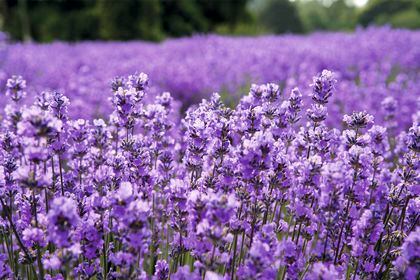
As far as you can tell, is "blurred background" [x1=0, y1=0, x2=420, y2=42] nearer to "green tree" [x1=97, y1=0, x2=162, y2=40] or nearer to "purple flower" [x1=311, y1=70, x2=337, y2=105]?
"green tree" [x1=97, y1=0, x2=162, y2=40]

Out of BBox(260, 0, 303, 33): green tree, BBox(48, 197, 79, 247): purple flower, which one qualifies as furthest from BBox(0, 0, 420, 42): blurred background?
BBox(48, 197, 79, 247): purple flower

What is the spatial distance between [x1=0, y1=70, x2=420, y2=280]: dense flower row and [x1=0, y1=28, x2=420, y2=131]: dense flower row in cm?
270

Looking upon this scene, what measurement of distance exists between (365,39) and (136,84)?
321 inches

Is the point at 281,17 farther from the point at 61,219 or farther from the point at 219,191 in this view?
the point at 61,219

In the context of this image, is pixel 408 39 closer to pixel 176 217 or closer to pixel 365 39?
pixel 365 39

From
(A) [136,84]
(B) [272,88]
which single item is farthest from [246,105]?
(A) [136,84]

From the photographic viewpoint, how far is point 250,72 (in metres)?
7.09

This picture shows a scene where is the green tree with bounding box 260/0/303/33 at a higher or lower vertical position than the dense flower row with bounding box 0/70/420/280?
higher

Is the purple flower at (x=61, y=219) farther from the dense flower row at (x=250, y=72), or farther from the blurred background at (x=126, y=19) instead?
the blurred background at (x=126, y=19)

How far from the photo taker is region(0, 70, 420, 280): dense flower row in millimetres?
1567

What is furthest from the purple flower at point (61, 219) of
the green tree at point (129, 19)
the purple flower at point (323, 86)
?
the green tree at point (129, 19)

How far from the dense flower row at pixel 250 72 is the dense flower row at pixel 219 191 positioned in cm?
270

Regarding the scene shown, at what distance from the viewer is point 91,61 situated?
8.09 meters

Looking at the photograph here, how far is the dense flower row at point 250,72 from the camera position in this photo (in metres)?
5.22
